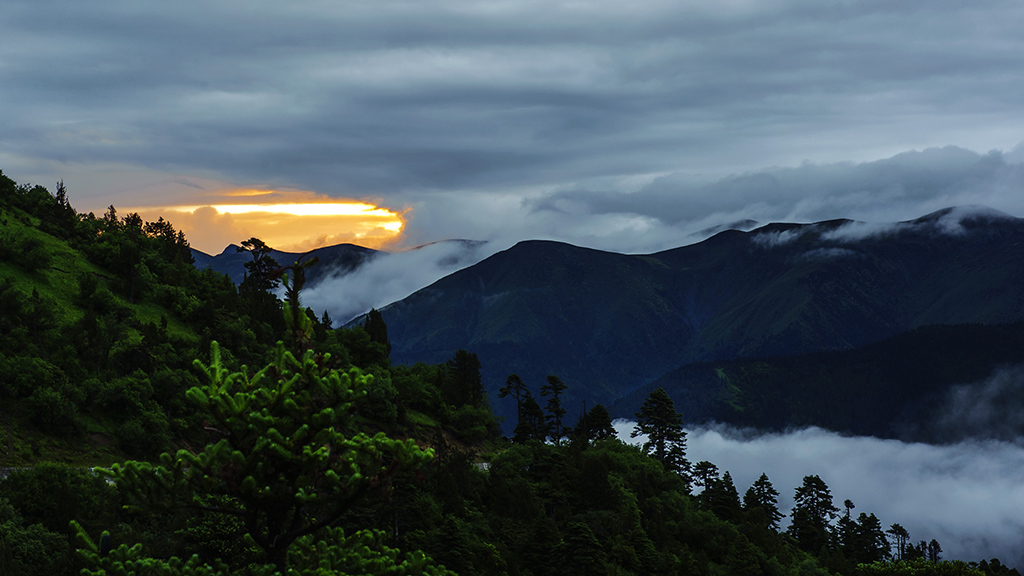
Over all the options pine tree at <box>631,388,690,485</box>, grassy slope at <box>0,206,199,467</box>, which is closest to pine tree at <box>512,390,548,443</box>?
pine tree at <box>631,388,690,485</box>

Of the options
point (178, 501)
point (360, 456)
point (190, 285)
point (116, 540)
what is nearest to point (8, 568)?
point (116, 540)

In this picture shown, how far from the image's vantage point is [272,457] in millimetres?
19156

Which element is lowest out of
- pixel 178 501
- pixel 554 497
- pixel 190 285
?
pixel 554 497

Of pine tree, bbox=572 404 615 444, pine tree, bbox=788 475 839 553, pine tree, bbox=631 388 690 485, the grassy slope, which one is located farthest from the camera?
pine tree, bbox=631 388 690 485

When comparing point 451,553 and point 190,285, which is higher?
point 190,285

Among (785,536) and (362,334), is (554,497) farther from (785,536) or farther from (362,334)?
(785,536)

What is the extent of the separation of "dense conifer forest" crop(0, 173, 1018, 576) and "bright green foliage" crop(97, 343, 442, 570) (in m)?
0.06

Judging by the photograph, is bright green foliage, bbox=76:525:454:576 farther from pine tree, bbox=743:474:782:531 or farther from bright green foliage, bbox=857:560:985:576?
pine tree, bbox=743:474:782:531

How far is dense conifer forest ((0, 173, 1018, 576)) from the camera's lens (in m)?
19.0

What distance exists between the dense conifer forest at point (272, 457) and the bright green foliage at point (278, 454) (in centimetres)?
6

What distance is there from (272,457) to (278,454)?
0.38 metres

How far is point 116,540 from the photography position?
47406mm

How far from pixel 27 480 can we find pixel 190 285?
6475 centimetres

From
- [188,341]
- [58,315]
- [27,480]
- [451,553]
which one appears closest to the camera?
[27,480]
